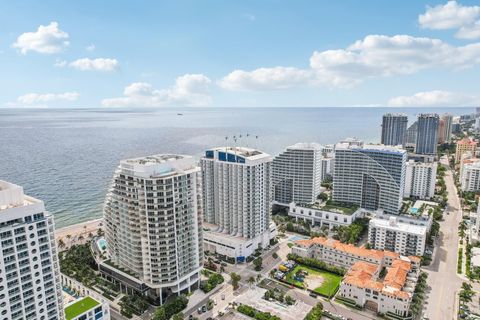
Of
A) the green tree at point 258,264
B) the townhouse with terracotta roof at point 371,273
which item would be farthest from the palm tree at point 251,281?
the townhouse with terracotta roof at point 371,273

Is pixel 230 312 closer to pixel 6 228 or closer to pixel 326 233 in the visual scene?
pixel 6 228

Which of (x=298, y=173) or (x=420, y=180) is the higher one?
(x=298, y=173)

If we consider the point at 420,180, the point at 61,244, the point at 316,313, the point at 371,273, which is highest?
the point at 420,180

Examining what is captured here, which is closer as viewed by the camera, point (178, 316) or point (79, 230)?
point (178, 316)

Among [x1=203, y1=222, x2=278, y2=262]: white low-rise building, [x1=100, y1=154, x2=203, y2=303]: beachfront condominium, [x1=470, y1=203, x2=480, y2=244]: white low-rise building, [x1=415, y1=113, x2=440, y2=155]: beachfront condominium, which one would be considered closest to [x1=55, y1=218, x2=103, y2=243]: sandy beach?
[x1=100, y1=154, x2=203, y2=303]: beachfront condominium

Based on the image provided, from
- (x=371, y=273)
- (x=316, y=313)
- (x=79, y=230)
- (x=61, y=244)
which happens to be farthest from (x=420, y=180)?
(x=61, y=244)

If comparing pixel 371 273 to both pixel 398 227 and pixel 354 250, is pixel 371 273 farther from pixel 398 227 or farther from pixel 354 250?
pixel 398 227

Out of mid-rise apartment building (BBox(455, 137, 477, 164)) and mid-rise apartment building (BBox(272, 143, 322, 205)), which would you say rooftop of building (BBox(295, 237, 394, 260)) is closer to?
mid-rise apartment building (BBox(272, 143, 322, 205))

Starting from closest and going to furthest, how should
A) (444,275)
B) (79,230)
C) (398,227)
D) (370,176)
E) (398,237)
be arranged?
(444,275) → (398,237) → (398,227) → (79,230) → (370,176)
